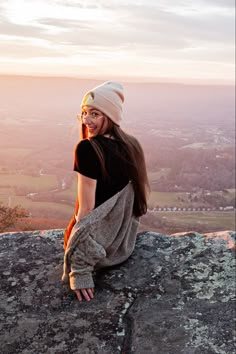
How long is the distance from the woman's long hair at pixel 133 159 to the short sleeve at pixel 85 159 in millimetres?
45

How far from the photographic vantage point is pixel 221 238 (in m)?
4.07

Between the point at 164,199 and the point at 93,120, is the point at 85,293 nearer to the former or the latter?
the point at 93,120

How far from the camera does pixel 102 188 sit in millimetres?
3436

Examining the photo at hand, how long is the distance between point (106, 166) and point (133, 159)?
0.36 m

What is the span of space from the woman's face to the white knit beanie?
0.05 m

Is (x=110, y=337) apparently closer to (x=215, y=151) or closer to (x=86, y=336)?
(x=86, y=336)

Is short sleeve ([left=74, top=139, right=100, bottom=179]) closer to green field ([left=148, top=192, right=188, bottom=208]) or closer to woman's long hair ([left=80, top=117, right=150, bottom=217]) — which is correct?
woman's long hair ([left=80, top=117, right=150, bottom=217])

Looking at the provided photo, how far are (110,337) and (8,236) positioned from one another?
1.92m

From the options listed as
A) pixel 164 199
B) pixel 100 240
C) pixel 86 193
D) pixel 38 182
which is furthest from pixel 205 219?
pixel 86 193

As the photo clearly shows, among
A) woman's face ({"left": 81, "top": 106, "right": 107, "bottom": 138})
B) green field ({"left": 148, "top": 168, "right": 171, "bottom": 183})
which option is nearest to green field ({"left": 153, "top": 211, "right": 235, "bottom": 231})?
green field ({"left": 148, "top": 168, "right": 171, "bottom": 183})

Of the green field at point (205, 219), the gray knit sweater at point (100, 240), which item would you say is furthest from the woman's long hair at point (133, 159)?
the green field at point (205, 219)

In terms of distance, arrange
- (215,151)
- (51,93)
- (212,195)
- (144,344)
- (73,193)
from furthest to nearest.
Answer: (215,151)
(212,195)
(51,93)
(73,193)
(144,344)

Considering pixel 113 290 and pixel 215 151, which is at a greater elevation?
pixel 113 290

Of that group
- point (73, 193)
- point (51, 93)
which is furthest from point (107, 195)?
point (51, 93)
